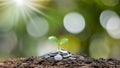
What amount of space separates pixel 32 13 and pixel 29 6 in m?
0.13

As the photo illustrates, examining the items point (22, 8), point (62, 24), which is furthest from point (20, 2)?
point (62, 24)

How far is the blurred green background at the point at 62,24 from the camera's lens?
13.0ft

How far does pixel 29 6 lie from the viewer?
13.2ft

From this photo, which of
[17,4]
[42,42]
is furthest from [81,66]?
[17,4]

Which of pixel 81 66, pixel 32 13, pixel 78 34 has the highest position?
pixel 32 13

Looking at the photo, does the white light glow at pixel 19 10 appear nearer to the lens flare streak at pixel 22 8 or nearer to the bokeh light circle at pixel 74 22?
the lens flare streak at pixel 22 8

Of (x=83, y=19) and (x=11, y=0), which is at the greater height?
(x=11, y=0)

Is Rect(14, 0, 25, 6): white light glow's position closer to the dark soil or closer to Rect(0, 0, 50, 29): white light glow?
Rect(0, 0, 50, 29): white light glow

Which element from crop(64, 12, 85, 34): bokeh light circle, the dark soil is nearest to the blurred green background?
crop(64, 12, 85, 34): bokeh light circle

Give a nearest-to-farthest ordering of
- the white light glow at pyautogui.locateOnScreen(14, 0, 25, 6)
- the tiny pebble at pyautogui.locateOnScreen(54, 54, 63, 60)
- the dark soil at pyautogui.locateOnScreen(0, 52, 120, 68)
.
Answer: the dark soil at pyautogui.locateOnScreen(0, 52, 120, 68) < the tiny pebble at pyautogui.locateOnScreen(54, 54, 63, 60) < the white light glow at pyautogui.locateOnScreen(14, 0, 25, 6)

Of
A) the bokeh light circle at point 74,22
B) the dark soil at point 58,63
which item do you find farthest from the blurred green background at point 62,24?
the dark soil at point 58,63

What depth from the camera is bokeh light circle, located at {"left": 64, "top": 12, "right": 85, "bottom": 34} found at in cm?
395

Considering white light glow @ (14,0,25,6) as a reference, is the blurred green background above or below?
below

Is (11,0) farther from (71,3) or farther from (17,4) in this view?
(71,3)
